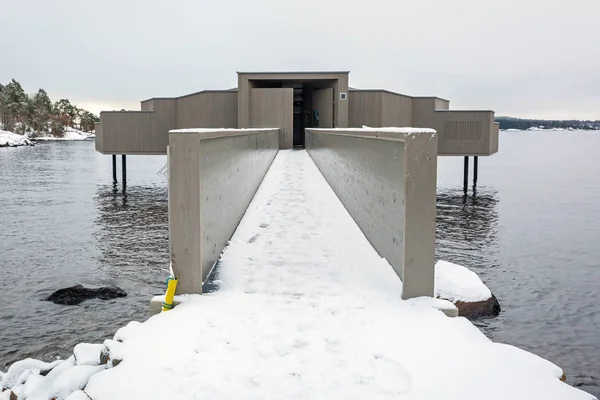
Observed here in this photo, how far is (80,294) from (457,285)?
870cm

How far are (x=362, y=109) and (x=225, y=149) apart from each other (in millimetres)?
33515

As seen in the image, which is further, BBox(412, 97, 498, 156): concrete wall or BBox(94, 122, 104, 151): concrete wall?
BBox(412, 97, 498, 156): concrete wall

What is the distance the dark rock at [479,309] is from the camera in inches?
456

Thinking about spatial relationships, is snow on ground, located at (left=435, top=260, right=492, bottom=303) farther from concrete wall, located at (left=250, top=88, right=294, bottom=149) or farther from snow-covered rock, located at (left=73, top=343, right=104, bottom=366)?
concrete wall, located at (left=250, top=88, right=294, bottom=149)

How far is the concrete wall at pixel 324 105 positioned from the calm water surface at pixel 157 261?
941 cm

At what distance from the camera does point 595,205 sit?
3550cm

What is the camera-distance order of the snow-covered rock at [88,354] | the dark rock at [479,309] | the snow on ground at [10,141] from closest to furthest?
1. the snow-covered rock at [88,354]
2. the dark rock at [479,309]
3. the snow on ground at [10,141]

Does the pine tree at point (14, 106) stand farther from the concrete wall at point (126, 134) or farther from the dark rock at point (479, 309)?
the dark rock at point (479, 309)

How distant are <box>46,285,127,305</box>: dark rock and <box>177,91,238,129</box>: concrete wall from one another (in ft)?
84.9

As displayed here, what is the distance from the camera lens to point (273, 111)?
130 ft

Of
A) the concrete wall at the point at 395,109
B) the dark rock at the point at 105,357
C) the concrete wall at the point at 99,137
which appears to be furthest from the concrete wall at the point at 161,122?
the dark rock at the point at 105,357

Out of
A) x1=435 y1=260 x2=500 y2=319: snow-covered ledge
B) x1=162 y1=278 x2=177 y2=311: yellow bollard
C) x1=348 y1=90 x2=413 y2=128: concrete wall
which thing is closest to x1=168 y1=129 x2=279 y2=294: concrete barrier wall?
x1=162 y1=278 x2=177 y2=311: yellow bollard

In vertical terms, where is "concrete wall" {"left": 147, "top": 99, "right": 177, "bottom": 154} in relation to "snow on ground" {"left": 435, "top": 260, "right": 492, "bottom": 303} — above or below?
above

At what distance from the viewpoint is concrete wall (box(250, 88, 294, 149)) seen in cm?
3947
